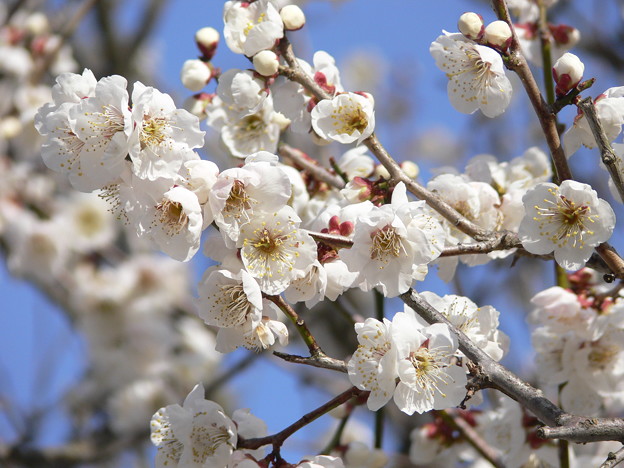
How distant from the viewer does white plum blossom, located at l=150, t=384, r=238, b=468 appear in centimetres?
175

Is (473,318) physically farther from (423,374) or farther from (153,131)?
(153,131)

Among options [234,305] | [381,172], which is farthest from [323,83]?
[234,305]

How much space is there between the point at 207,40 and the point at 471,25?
2.58 ft

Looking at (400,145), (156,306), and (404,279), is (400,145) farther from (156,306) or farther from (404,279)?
(404,279)

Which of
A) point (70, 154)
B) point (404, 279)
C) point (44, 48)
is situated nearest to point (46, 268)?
point (44, 48)

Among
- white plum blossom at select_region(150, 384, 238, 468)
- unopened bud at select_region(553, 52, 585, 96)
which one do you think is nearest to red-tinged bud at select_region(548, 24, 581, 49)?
unopened bud at select_region(553, 52, 585, 96)

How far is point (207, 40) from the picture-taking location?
7.16 ft

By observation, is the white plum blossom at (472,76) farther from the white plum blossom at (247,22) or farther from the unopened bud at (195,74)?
the unopened bud at (195,74)

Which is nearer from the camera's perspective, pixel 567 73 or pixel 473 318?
pixel 567 73

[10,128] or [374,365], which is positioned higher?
[374,365]

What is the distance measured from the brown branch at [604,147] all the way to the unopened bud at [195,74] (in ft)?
3.37

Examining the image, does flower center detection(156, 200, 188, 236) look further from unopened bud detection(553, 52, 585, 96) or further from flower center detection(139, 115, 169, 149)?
unopened bud detection(553, 52, 585, 96)

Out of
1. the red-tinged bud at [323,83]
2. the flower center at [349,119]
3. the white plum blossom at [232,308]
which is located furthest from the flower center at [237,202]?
the red-tinged bud at [323,83]

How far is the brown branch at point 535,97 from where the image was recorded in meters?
1.71
